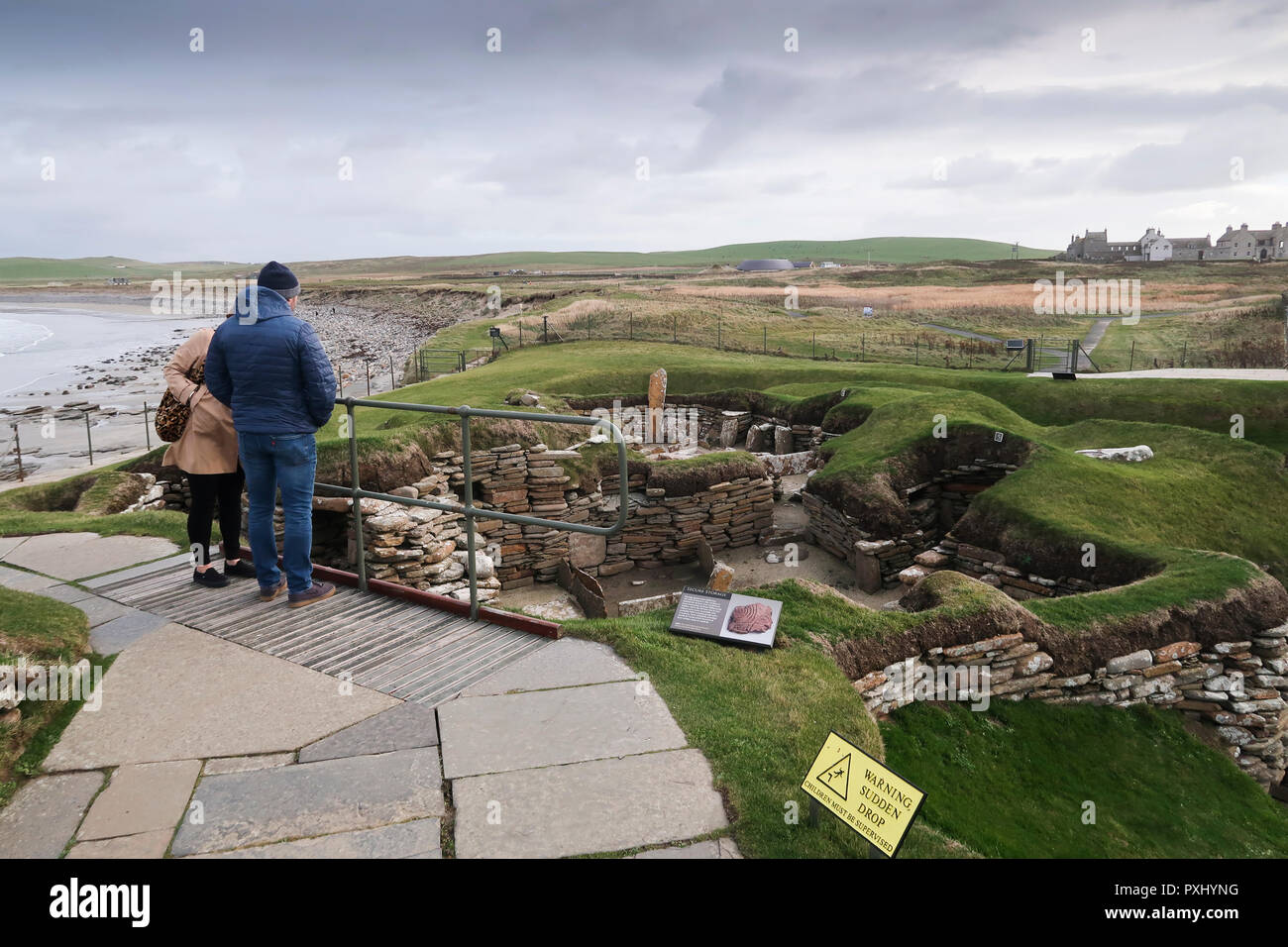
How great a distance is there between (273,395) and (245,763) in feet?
8.03

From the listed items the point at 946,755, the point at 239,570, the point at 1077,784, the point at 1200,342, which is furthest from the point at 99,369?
the point at 1200,342

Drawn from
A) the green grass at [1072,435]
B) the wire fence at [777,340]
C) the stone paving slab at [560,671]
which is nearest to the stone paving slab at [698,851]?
the stone paving slab at [560,671]

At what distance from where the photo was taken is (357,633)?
5.29m

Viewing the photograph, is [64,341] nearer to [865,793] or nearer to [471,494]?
[471,494]

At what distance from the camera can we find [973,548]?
11773mm

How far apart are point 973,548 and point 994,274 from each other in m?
81.4

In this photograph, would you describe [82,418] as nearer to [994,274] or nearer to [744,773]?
[744,773]

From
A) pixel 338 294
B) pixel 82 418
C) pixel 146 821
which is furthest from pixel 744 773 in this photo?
pixel 338 294

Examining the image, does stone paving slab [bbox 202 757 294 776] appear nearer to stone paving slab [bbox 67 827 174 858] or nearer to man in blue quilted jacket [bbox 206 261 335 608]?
stone paving slab [bbox 67 827 174 858]

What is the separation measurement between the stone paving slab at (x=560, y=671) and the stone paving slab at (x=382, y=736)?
343 millimetres

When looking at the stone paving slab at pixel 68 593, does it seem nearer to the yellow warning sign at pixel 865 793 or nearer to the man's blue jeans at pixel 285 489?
the man's blue jeans at pixel 285 489

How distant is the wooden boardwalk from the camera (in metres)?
4.75

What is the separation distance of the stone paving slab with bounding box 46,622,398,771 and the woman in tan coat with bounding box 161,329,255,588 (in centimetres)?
115
